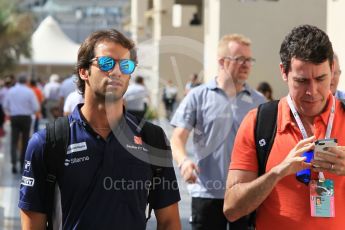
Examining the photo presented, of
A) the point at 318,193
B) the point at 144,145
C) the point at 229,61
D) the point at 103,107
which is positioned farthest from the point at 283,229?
the point at 229,61

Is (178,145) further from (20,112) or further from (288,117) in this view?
(20,112)

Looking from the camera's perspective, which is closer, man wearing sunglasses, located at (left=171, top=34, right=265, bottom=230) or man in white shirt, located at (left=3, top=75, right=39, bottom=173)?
man wearing sunglasses, located at (left=171, top=34, right=265, bottom=230)

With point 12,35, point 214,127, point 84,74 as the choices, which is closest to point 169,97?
point 214,127

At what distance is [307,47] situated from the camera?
3.93 m

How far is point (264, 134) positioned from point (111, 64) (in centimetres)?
84

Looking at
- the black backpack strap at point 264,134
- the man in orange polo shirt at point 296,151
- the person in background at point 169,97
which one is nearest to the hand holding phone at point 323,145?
the man in orange polo shirt at point 296,151

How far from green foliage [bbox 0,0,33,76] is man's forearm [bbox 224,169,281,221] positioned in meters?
50.9

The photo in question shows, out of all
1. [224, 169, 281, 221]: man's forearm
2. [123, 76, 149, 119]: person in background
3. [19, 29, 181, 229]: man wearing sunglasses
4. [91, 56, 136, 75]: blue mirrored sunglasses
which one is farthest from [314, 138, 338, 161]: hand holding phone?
[123, 76, 149, 119]: person in background

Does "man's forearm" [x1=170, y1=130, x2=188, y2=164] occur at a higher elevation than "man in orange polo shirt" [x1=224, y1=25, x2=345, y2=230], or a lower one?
lower

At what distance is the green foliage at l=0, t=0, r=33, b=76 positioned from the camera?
54.6 m

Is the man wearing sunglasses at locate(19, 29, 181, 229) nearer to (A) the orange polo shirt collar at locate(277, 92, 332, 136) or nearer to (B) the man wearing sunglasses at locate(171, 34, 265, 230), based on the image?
(A) the orange polo shirt collar at locate(277, 92, 332, 136)

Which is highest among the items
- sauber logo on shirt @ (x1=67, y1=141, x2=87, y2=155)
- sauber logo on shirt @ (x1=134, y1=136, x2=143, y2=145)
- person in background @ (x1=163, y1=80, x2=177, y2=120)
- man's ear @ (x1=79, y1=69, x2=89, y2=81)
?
man's ear @ (x1=79, y1=69, x2=89, y2=81)

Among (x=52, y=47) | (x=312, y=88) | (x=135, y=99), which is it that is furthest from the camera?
(x=52, y=47)

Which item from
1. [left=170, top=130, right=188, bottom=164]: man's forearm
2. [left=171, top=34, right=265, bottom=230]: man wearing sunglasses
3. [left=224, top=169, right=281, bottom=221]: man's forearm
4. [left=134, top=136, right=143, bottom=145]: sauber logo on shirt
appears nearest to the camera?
[left=224, top=169, right=281, bottom=221]: man's forearm
